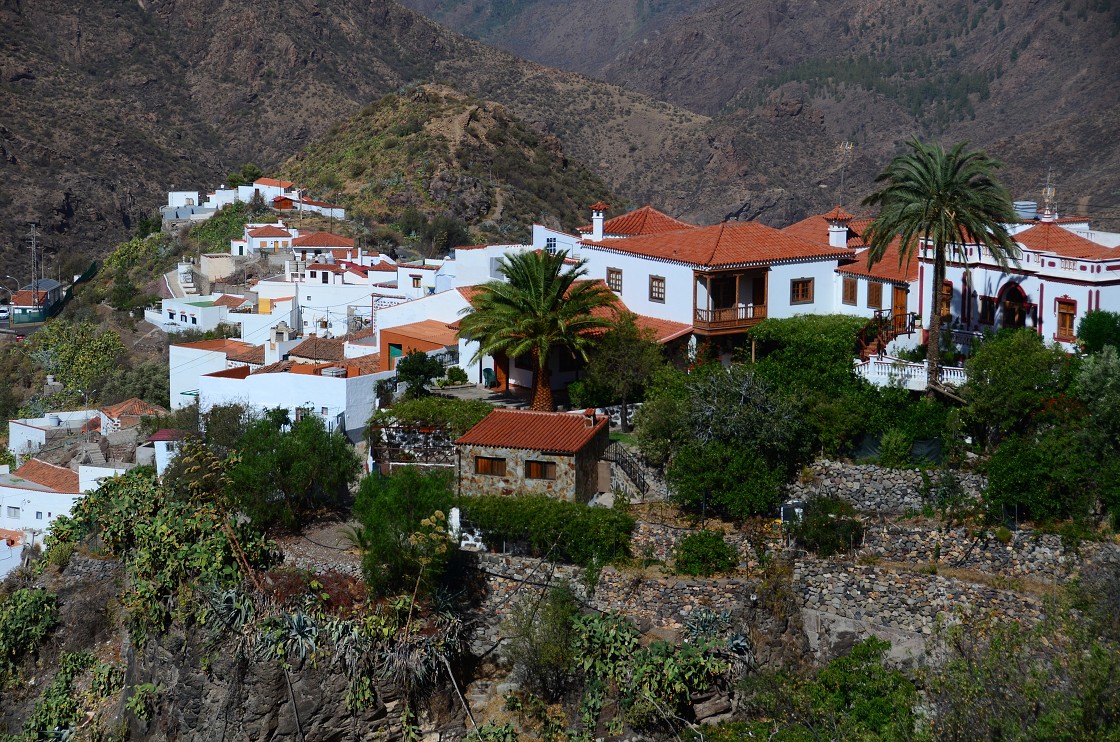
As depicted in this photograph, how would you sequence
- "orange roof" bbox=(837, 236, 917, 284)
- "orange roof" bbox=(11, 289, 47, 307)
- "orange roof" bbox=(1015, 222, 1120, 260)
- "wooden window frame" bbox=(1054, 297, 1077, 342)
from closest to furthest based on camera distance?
"wooden window frame" bbox=(1054, 297, 1077, 342) < "orange roof" bbox=(1015, 222, 1120, 260) < "orange roof" bbox=(837, 236, 917, 284) < "orange roof" bbox=(11, 289, 47, 307)

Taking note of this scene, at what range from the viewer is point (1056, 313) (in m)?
28.4

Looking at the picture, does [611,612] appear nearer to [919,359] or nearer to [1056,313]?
[919,359]

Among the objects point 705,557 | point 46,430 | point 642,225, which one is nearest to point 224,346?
point 46,430

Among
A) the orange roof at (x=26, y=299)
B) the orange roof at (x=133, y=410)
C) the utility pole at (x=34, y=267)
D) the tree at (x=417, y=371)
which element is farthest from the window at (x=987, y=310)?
the orange roof at (x=26, y=299)

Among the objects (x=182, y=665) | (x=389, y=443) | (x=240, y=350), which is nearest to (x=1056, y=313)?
(x=389, y=443)

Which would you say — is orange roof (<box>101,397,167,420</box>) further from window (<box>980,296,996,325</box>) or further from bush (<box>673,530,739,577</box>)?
window (<box>980,296,996,325</box>)

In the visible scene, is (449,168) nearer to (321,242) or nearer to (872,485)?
(321,242)

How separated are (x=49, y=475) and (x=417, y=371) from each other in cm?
1199

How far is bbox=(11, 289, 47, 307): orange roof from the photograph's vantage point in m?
77.5

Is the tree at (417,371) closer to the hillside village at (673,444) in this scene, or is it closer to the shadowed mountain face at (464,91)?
the hillside village at (673,444)

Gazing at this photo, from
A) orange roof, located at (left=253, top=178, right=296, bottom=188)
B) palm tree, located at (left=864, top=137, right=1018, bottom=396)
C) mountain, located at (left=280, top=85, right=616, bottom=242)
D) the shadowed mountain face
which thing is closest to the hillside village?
palm tree, located at (left=864, top=137, right=1018, bottom=396)

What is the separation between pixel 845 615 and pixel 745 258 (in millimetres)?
11604

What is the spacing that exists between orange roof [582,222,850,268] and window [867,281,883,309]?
1472mm

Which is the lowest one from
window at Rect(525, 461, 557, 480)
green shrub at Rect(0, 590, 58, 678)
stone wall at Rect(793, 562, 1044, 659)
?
green shrub at Rect(0, 590, 58, 678)
